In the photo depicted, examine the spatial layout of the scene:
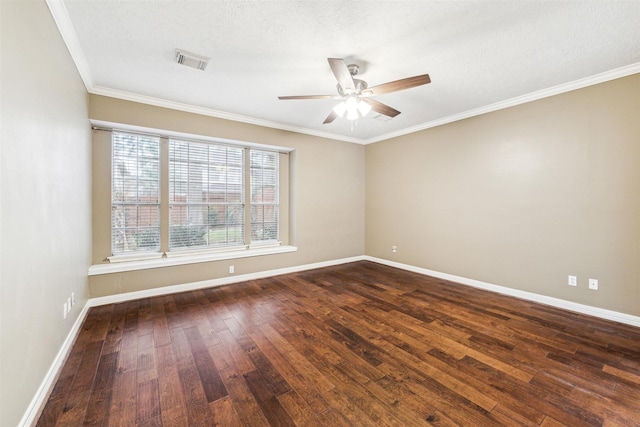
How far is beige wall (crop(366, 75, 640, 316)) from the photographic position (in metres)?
2.92

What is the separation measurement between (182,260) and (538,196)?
5.09 m

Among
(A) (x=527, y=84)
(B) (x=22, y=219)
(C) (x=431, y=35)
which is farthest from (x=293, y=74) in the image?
(A) (x=527, y=84)

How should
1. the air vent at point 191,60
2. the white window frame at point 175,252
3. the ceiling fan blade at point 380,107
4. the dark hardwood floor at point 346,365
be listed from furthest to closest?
the white window frame at point 175,252
the ceiling fan blade at point 380,107
the air vent at point 191,60
the dark hardwood floor at point 346,365

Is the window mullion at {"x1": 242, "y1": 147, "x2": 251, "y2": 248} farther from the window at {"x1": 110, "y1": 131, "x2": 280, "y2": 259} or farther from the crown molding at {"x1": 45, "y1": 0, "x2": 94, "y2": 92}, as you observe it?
the crown molding at {"x1": 45, "y1": 0, "x2": 94, "y2": 92}

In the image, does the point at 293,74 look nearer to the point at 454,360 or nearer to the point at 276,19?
the point at 276,19

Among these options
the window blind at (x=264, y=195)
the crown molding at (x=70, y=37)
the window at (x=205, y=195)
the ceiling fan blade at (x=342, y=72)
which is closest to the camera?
the crown molding at (x=70, y=37)

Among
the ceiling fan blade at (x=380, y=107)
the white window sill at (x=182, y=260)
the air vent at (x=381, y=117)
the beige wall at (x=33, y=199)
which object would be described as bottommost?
the white window sill at (x=182, y=260)

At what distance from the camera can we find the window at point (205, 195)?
407 centimetres

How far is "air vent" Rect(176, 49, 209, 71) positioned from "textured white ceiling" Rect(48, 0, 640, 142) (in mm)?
63

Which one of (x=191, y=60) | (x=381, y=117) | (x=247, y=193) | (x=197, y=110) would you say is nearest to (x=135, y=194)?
(x=197, y=110)

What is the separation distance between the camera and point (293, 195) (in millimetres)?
5082

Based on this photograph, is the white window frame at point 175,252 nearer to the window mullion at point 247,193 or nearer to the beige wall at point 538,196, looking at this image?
the window mullion at point 247,193

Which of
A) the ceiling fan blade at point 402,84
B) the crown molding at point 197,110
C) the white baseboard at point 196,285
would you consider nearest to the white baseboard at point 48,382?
the white baseboard at point 196,285

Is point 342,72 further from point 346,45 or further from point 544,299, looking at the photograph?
point 544,299
